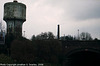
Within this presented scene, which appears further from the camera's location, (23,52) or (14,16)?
(14,16)

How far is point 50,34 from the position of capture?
72250 mm

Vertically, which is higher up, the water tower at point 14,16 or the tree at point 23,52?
the water tower at point 14,16

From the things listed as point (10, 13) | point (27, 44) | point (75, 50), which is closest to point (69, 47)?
point (75, 50)

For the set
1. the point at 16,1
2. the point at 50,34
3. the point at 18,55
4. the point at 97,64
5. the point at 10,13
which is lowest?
the point at 97,64

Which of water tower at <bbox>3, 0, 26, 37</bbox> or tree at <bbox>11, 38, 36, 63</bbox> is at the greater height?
water tower at <bbox>3, 0, 26, 37</bbox>

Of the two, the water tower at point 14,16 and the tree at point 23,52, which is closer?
the tree at point 23,52

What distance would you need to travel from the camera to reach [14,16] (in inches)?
2143

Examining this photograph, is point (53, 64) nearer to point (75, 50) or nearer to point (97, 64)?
point (75, 50)

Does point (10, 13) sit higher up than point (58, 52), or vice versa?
point (10, 13)

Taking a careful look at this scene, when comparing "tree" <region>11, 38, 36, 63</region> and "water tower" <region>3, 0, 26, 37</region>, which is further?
"water tower" <region>3, 0, 26, 37</region>

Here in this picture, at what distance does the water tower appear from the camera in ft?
180

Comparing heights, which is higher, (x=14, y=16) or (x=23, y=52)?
(x=14, y=16)

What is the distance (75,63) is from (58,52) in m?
20.0

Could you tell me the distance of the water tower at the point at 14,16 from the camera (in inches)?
2158
